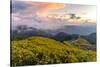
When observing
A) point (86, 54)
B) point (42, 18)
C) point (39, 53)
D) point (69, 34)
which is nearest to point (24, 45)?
point (39, 53)

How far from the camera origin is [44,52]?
2680mm

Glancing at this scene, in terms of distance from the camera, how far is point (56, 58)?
2.73m

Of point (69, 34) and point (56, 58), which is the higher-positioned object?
point (69, 34)

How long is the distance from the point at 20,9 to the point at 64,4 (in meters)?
0.60

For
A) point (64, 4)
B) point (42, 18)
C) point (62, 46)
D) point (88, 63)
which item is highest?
point (64, 4)

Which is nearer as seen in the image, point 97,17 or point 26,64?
point 26,64

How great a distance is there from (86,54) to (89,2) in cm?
72

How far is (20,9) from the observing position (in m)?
2.60

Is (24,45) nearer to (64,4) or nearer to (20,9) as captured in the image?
(20,9)

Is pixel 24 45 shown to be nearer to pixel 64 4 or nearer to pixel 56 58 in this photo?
pixel 56 58

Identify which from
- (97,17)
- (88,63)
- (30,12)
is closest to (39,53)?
(30,12)

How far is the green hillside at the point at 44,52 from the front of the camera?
2582 mm

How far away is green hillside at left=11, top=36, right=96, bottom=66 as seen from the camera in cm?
258

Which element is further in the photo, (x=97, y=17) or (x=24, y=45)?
(x=97, y=17)
